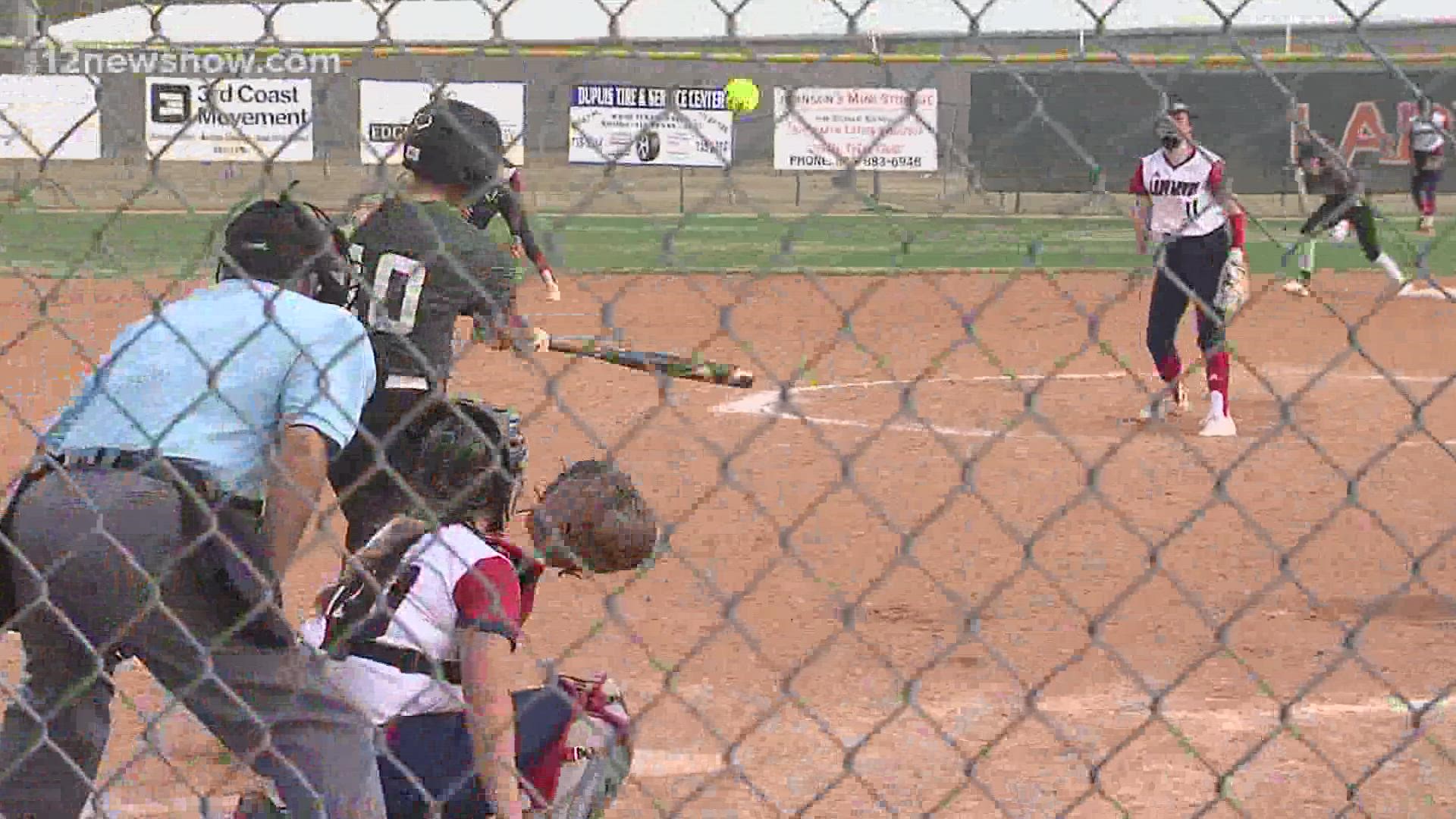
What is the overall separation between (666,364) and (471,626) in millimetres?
1047

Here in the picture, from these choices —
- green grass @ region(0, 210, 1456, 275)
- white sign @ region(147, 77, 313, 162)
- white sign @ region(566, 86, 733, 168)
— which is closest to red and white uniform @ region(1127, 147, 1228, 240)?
green grass @ region(0, 210, 1456, 275)

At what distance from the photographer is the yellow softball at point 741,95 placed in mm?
22375

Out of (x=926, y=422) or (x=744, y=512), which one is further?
(x=926, y=422)

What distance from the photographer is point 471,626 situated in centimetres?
343

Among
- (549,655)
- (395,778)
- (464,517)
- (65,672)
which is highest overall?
(464,517)

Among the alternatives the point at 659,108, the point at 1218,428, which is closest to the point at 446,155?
the point at 1218,428

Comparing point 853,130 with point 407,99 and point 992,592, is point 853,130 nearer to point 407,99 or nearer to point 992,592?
point 992,592

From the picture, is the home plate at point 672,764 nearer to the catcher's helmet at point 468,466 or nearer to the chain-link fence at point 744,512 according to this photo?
the chain-link fence at point 744,512

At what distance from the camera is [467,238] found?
487cm

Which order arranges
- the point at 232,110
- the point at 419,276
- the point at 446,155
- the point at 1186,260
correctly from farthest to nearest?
the point at 232,110, the point at 1186,260, the point at 419,276, the point at 446,155

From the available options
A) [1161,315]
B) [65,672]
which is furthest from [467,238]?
[1161,315]

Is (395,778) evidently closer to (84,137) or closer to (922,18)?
(84,137)

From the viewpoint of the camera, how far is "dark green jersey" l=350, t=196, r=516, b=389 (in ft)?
15.9

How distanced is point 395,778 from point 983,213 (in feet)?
13.8
